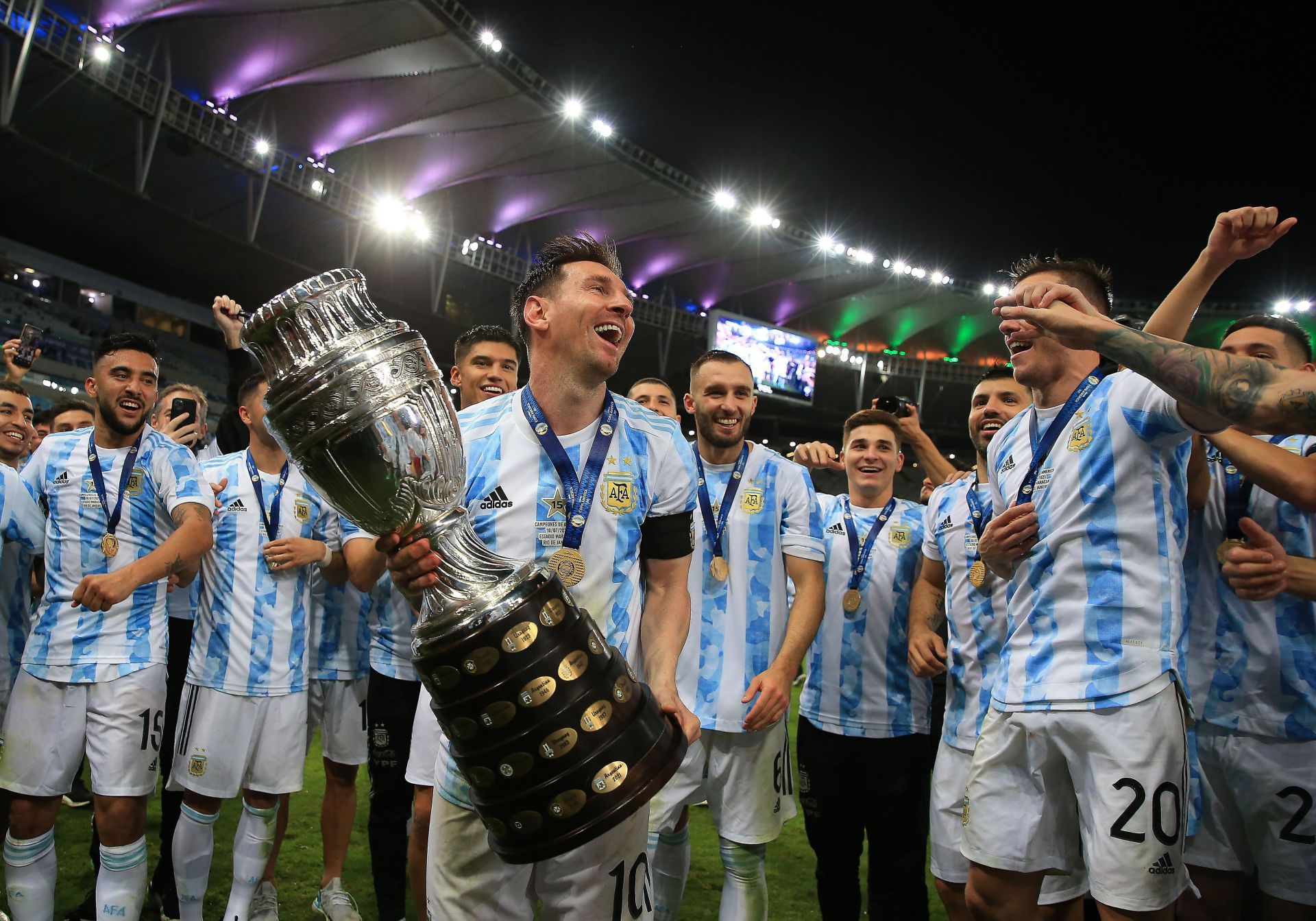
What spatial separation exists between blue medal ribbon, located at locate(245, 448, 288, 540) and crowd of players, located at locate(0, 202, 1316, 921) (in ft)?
0.05

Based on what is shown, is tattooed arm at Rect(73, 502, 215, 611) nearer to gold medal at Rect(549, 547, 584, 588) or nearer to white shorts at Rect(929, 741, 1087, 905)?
gold medal at Rect(549, 547, 584, 588)

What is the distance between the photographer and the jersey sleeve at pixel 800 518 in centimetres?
377

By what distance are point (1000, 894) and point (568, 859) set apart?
1.38 metres

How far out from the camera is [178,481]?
3998 mm

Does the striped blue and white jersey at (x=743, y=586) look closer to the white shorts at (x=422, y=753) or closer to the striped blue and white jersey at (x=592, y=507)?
the white shorts at (x=422, y=753)

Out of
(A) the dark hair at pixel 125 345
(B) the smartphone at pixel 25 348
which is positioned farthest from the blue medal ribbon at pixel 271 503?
(B) the smartphone at pixel 25 348

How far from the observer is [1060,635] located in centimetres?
248

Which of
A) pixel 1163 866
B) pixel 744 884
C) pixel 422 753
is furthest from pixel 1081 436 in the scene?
pixel 422 753

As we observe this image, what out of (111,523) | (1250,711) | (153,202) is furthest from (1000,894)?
(153,202)

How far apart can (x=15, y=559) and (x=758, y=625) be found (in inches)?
158

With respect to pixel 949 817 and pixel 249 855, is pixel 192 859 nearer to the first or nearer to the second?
pixel 249 855

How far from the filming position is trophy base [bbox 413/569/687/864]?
1.62 meters

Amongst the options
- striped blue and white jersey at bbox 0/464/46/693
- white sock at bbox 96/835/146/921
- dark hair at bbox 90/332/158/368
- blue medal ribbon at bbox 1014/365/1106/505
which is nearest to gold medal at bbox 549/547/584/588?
blue medal ribbon at bbox 1014/365/1106/505

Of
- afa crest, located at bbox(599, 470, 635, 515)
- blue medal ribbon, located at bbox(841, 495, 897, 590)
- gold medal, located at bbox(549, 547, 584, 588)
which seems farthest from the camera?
blue medal ribbon, located at bbox(841, 495, 897, 590)
